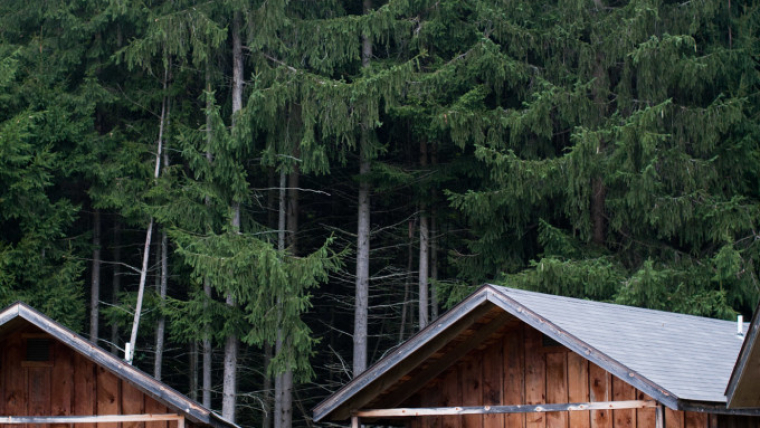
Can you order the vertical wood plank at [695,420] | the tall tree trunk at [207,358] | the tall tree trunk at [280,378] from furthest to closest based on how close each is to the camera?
the tall tree trunk at [280,378]
the tall tree trunk at [207,358]
the vertical wood plank at [695,420]

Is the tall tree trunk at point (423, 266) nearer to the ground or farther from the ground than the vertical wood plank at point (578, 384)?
farther from the ground

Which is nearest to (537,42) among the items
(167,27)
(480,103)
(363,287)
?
(480,103)

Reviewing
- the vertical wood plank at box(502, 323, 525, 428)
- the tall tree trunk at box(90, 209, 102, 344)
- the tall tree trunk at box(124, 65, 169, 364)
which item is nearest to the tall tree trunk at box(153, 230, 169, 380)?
the tall tree trunk at box(124, 65, 169, 364)

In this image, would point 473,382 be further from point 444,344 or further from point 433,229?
point 433,229

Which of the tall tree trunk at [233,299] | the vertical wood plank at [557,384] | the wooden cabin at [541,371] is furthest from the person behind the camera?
the tall tree trunk at [233,299]

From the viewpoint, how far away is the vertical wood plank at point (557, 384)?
39.0 feet

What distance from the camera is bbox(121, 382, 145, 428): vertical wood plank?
12617 millimetres

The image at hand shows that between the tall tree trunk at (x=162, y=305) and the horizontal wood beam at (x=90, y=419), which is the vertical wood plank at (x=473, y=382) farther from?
the tall tree trunk at (x=162, y=305)

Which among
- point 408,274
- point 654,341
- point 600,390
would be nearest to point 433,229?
point 408,274

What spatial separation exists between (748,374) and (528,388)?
418cm

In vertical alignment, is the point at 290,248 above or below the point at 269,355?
above

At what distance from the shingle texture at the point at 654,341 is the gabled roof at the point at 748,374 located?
113 cm

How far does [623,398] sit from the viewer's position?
11.4 m

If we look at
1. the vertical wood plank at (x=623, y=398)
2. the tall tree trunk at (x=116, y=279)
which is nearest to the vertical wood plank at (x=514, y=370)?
the vertical wood plank at (x=623, y=398)
